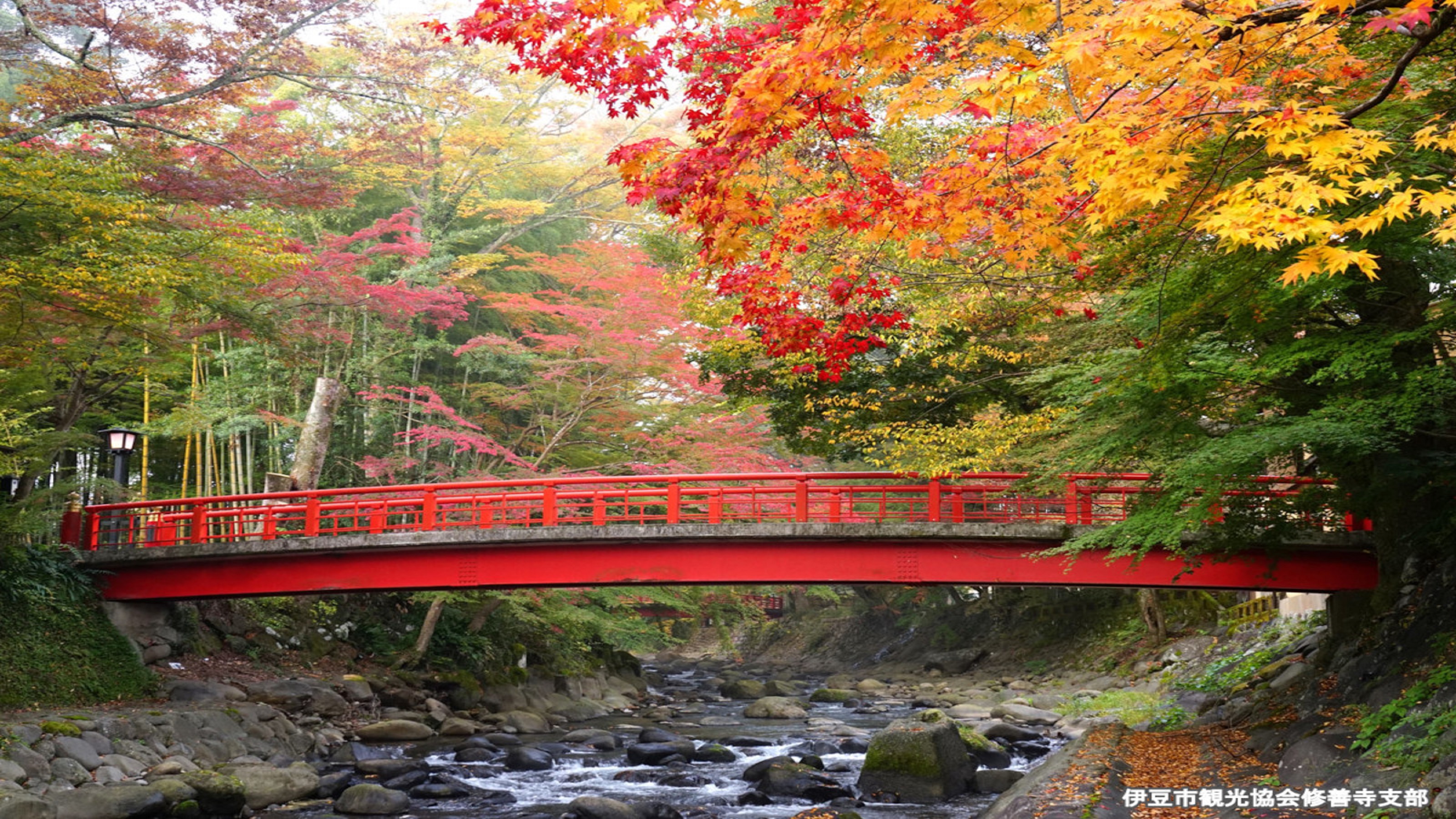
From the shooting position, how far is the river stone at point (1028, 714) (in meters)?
18.7

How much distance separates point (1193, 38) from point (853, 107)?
3.13 m

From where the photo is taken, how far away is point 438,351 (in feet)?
76.4

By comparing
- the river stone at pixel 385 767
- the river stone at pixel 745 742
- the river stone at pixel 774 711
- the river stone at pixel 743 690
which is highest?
the river stone at pixel 385 767

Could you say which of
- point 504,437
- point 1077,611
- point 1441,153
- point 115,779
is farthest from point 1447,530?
point 1077,611

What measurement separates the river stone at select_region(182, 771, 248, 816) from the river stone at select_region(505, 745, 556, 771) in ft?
14.5

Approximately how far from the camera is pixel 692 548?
13883 millimetres

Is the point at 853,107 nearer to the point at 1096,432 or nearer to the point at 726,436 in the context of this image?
the point at 1096,432

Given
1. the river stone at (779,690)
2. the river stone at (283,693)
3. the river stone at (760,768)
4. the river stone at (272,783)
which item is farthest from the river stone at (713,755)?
the river stone at (779,690)

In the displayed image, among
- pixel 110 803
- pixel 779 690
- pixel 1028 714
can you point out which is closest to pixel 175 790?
pixel 110 803

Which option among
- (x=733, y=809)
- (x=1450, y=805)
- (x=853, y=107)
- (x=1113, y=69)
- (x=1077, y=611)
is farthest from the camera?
(x=1077, y=611)

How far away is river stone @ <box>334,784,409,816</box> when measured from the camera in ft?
38.5

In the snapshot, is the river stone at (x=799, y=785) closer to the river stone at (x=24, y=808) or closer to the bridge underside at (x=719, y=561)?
the bridge underside at (x=719, y=561)

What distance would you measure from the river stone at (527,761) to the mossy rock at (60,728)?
5673mm

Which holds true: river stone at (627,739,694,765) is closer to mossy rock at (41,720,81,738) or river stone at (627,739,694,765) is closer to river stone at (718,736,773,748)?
river stone at (718,736,773,748)
